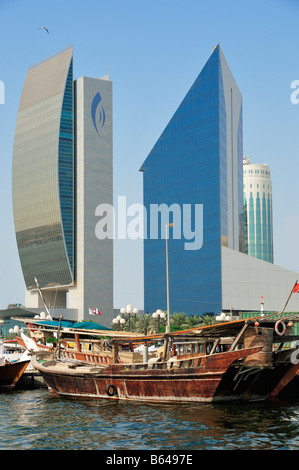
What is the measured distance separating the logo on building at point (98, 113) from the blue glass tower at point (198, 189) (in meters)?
17.3

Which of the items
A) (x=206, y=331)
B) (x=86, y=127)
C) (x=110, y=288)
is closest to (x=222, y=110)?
(x=86, y=127)

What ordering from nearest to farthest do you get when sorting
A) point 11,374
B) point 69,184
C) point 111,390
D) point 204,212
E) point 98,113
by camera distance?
1. point 111,390
2. point 11,374
3. point 204,212
4. point 69,184
5. point 98,113

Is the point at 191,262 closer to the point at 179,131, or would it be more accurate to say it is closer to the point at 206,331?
the point at 179,131

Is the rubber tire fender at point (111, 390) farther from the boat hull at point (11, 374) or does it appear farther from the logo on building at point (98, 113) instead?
the logo on building at point (98, 113)

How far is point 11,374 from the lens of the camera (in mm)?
43156

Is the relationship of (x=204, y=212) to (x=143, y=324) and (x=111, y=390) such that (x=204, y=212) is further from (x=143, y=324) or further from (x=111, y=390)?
(x=111, y=390)

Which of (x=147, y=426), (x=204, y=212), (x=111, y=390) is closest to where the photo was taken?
(x=147, y=426)

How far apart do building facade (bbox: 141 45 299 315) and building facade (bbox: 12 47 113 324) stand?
45.8 feet

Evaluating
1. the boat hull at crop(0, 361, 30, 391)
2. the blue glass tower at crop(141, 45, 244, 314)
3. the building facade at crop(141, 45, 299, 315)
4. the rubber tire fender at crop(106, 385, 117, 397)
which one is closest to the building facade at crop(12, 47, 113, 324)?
the blue glass tower at crop(141, 45, 244, 314)

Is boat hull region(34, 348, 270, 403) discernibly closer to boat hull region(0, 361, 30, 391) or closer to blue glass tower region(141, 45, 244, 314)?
boat hull region(0, 361, 30, 391)

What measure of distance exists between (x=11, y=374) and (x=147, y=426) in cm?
2053

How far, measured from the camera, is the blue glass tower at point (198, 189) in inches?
6029

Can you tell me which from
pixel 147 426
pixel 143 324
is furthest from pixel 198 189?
pixel 147 426

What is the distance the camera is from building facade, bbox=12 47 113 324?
15925 centimetres
